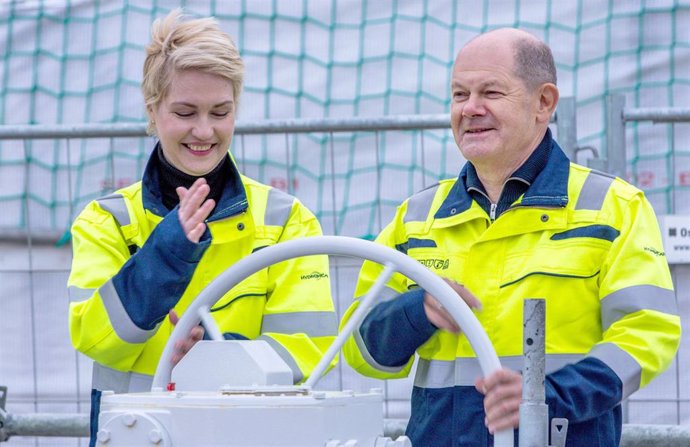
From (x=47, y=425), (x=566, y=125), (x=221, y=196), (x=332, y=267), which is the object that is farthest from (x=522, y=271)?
(x=47, y=425)

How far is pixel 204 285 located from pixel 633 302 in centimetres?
95

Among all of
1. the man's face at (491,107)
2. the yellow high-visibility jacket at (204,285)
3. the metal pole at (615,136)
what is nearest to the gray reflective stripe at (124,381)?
the yellow high-visibility jacket at (204,285)

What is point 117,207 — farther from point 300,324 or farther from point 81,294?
point 300,324

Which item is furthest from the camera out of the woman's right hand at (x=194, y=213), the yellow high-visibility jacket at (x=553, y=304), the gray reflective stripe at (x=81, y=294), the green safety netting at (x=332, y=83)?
the green safety netting at (x=332, y=83)

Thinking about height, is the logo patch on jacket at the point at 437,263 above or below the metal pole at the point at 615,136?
below

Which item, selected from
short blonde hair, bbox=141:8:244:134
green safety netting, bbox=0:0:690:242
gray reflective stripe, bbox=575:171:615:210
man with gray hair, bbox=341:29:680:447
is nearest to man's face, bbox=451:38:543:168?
man with gray hair, bbox=341:29:680:447

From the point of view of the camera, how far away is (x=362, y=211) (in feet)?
17.1

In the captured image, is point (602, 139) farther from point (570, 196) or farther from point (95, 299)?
point (95, 299)

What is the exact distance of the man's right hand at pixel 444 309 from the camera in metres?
2.50

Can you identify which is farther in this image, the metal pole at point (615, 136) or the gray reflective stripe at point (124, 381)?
the metal pole at point (615, 136)

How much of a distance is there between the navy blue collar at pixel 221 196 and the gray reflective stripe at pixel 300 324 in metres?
0.25

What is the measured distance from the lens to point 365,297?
2.39 m

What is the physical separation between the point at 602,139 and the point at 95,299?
2.82m

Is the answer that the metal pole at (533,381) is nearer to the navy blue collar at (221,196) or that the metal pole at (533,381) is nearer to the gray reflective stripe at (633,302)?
the gray reflective stripe at (633,302)
